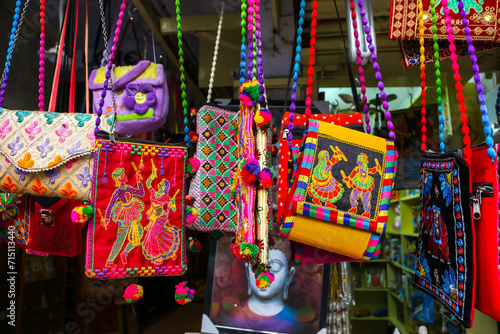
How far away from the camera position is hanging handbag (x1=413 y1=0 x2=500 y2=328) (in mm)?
1153

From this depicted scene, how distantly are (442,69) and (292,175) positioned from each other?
1998mm

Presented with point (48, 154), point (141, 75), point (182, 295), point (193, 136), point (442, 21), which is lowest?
point (182, 295)

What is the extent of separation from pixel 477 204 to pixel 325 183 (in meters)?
0.48

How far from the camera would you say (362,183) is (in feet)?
4.39

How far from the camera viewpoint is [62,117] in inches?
57.2

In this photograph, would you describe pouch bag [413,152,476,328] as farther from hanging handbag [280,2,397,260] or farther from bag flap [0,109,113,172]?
bag flap [0,109,113,172]

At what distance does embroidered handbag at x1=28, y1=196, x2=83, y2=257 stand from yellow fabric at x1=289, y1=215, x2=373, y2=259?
3.46ft

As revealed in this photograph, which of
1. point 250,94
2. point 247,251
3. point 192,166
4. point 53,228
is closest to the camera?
point 247,251

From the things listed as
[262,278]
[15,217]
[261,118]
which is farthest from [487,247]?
[15,217]

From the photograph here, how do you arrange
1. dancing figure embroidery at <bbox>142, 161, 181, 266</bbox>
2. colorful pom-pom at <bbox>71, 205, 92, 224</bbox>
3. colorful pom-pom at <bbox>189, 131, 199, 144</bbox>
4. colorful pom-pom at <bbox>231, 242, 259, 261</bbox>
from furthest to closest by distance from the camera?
colorful pom-pom at <bbox>189, 131, 199, 144</bbox> < dancing figure embroidery at <bbox>142, 161, 181, 266</bbox> < colorful pom-pom at <bbox>71, 205, 92, 224</bbox> < colorful pom-pom at <bbox>231, 242, 259, 261</bbox>

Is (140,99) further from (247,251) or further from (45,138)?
(247,251)

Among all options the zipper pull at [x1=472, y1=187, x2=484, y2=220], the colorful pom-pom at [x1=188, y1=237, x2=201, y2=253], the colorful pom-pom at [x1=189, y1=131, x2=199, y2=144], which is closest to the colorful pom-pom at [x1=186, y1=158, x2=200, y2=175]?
the colorful pom-pom at [x1=189, y1=131, x2=199, y2=144]

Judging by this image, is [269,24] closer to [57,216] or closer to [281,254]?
[281,254]

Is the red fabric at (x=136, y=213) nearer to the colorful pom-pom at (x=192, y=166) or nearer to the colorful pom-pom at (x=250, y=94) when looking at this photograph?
the colorful pom-pom at (x=192, y=166)
